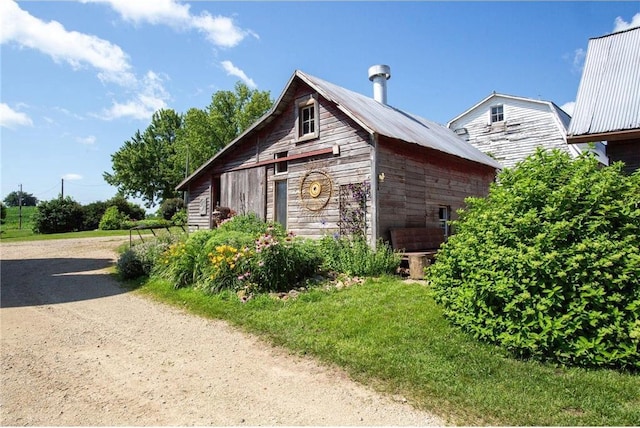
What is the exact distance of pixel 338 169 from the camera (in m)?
11.1

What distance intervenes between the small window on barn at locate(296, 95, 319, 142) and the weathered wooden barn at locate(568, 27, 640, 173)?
6.96 m

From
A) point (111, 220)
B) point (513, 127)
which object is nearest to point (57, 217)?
point (111, 220)

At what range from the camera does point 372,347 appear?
4539mm

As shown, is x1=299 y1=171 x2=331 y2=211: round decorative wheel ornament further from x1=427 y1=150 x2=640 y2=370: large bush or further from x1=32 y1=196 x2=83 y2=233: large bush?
x1=32 y1=196 x2=83 y2=233: large bush

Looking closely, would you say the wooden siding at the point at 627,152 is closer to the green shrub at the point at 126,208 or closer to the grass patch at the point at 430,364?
the grass patch at the point at 430,364

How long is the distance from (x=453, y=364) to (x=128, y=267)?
9411mm

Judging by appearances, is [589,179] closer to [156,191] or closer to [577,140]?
[577,140]

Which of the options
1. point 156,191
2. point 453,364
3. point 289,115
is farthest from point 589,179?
point 156,191

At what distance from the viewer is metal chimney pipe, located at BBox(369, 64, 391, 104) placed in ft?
52.2

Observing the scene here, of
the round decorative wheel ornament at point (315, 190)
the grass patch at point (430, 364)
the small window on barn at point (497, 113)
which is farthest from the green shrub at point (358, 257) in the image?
the small window on barn at point (497, 113)

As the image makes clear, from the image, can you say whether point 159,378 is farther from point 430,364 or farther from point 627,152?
point 627,152

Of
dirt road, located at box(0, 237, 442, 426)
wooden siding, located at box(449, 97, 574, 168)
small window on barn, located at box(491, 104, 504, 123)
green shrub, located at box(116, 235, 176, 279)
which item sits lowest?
dirt road, located at box(0, 237, 442, 426)

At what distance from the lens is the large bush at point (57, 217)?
102ft

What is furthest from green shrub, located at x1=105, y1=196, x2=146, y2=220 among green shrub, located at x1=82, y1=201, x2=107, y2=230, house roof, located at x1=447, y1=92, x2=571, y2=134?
house roof, located at x1=447, y1=92, x2=571, y2=134
